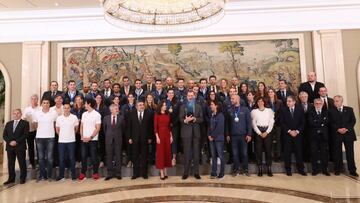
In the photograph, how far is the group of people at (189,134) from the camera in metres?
5.80

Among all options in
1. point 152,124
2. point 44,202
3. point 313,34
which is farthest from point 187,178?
point 313,34

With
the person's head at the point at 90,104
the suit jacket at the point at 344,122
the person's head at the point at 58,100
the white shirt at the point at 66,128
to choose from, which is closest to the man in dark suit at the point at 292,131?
the suit jacket at the point at 344,122

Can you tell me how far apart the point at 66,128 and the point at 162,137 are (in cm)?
199

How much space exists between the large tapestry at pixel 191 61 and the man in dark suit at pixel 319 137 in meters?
2.01

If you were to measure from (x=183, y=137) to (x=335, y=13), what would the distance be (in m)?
5.49

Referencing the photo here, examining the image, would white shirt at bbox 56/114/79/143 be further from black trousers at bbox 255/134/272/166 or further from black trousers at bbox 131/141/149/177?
black trousers at bbox 255/134/272/166

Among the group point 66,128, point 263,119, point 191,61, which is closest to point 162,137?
point 66,128

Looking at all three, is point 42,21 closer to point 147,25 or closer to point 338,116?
point 147,25

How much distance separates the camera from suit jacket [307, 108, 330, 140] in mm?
5832

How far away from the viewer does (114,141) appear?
5926 millimetres

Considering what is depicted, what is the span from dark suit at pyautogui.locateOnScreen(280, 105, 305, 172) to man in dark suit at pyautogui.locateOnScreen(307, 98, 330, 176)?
0.21 m

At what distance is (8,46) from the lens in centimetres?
814

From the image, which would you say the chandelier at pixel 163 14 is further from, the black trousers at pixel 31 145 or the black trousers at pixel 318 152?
the black trousers at pixel 31 145

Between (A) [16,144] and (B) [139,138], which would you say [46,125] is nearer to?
(A) [16,144]
